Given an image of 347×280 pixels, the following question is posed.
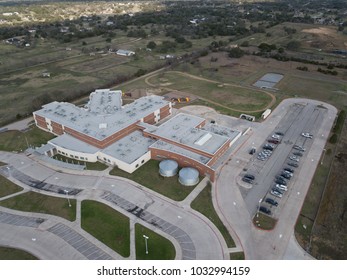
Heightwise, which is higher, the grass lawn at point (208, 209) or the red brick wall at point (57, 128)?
the red brick wall at point (57, 128)

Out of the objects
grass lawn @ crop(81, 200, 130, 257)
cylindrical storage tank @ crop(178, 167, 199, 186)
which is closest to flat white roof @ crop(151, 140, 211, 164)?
cylindrical storage tank @ crop(178, 167, 199, 186)

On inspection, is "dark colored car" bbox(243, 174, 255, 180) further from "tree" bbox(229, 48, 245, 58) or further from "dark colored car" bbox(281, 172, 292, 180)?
"tree" bbox(229, 48, 245, 58)

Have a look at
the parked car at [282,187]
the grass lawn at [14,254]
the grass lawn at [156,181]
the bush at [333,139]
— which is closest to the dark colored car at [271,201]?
the parked car at [282,187]

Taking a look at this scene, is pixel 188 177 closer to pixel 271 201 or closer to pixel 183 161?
pixel 183 161

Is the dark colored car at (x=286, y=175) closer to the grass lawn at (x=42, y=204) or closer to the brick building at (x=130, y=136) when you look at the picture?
the brick building at (x=130, y=136)

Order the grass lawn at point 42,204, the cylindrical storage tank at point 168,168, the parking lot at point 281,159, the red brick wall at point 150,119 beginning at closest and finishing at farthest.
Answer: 1. the grass lawn at point 42,204
2. the parking lot at point 281,159
3. the cylindrical storage tank at point 168,168
4. the red brick wall at point 150,119

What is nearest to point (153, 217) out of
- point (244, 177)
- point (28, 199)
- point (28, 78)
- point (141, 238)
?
point (141, 238)
